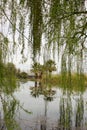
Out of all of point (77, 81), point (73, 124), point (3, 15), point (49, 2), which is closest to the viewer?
point (3, 15)

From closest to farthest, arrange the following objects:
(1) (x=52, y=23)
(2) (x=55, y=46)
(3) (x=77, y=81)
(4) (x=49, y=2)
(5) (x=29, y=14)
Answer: (5) (x=29, y=14) < (4) (x=49, y=2) < (1) (x=52, y=23) < (2) (x=55, y=46) < (3) (x=77, y=81)

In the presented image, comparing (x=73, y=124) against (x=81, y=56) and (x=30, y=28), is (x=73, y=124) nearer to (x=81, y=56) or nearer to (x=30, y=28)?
(x=81, y=56)

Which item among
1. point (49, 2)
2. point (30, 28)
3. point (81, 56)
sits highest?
point (49, 2)

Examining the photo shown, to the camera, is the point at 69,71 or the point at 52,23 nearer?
the point at 52,23

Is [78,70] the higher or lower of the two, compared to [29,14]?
lower

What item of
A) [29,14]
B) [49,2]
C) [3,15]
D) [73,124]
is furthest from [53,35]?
[73,124]

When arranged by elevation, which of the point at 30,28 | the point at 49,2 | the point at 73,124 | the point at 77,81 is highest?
the point at 49,2

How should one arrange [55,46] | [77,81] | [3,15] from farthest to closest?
[77,81] < [55,46] < [3,15]

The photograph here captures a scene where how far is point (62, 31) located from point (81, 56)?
58 centimetres

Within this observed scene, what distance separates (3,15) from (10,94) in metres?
0.54

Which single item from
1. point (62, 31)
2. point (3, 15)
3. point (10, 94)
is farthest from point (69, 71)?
point (10, 94)

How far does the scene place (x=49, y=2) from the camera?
7.16ft

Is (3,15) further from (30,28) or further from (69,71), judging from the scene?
(69,71)

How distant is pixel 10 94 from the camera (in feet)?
4.78
